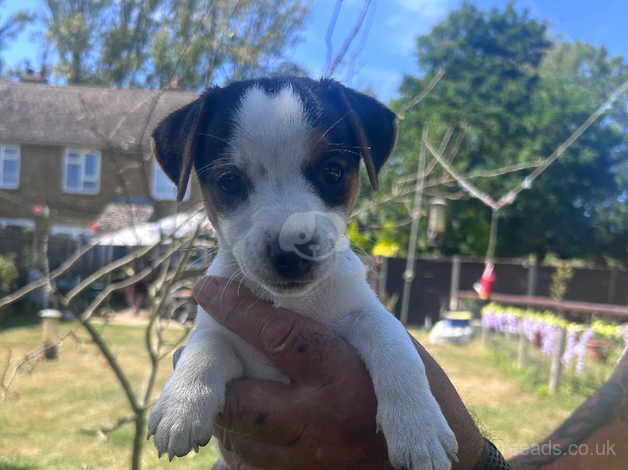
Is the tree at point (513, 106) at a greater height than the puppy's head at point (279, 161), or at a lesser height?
greater

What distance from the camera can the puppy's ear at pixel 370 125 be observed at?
7.23 ft

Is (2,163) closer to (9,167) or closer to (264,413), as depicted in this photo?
(9,167)

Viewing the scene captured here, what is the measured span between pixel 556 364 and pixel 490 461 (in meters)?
4.99

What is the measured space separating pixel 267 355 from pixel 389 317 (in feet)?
1.47

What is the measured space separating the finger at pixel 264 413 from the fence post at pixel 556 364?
4356 millimetres

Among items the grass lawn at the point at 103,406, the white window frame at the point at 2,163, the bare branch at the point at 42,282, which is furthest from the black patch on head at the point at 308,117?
the white window frame at the point at 2,163

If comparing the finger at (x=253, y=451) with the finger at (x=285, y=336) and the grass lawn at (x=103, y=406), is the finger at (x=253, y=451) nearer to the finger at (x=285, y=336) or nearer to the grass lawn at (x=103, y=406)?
the finger at (x=285, y=336)

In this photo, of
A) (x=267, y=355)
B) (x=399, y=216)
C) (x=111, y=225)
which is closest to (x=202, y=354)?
(x=267, y=355)

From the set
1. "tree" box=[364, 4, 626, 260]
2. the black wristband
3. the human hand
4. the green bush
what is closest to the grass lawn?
the black wristband

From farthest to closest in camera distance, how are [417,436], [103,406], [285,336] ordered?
1. [103,406]
2. [285,336]
3. [417,436]

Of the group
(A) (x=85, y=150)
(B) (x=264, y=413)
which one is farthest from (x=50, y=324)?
(B) (x=264, y=413)

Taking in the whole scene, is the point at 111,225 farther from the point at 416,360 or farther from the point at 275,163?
the point at 416,360

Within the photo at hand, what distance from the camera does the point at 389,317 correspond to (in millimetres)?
1974

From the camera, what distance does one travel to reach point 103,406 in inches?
240
